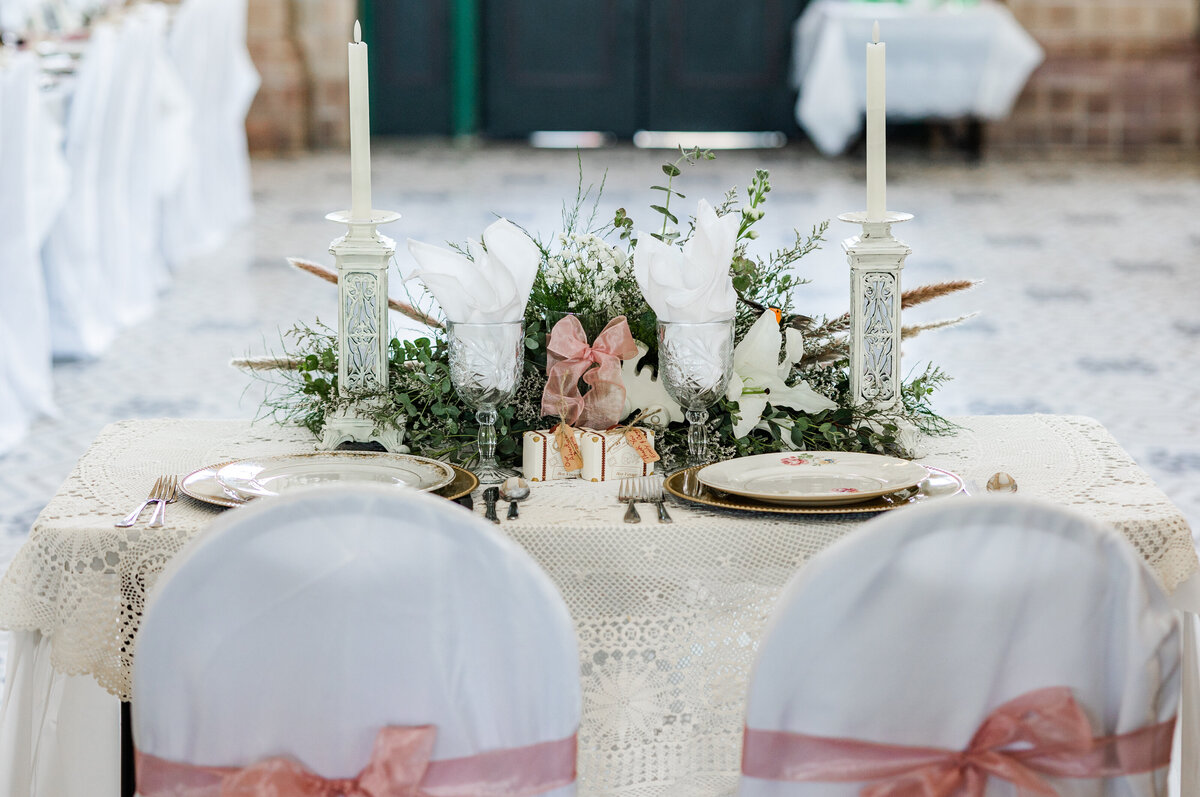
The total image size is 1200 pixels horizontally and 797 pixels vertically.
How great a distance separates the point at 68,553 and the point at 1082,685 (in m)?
0.99

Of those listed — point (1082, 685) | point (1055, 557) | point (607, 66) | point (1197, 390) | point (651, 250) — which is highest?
point (607, 66)

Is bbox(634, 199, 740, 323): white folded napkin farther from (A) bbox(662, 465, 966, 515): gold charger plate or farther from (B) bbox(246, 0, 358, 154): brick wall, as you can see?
(B) bbox(246, 0, 358, 154): brick wall

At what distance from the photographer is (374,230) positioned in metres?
1.73

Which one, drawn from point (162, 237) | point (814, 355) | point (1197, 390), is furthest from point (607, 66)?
point (814, 355)

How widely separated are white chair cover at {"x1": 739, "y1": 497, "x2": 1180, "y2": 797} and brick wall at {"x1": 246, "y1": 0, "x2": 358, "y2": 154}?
9170mm

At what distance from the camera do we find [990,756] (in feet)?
3.84

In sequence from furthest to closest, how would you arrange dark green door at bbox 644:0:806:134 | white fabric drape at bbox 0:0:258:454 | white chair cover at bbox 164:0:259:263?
dark green door at bbox 644:0:806:134 < white chair cover at bbox 164:0:259:263 < white fabric drape at bbox 0:0:258:454

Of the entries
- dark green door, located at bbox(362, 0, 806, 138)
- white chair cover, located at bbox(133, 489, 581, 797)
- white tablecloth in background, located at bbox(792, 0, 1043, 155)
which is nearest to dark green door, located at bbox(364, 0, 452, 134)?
dark green door, located at bbox(362, 0, 806, 138)

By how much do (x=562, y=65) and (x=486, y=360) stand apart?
30.0ft

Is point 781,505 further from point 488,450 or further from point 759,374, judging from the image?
point 488,450

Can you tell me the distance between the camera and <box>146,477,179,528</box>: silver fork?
150 centimetres

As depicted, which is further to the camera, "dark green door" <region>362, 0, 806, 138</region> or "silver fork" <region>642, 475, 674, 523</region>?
"dark green door" <region>362, 0, 806, 138</region>

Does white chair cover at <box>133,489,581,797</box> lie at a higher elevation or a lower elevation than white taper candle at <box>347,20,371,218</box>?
lower

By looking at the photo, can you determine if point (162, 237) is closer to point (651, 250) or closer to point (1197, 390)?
point (1197, 390)
